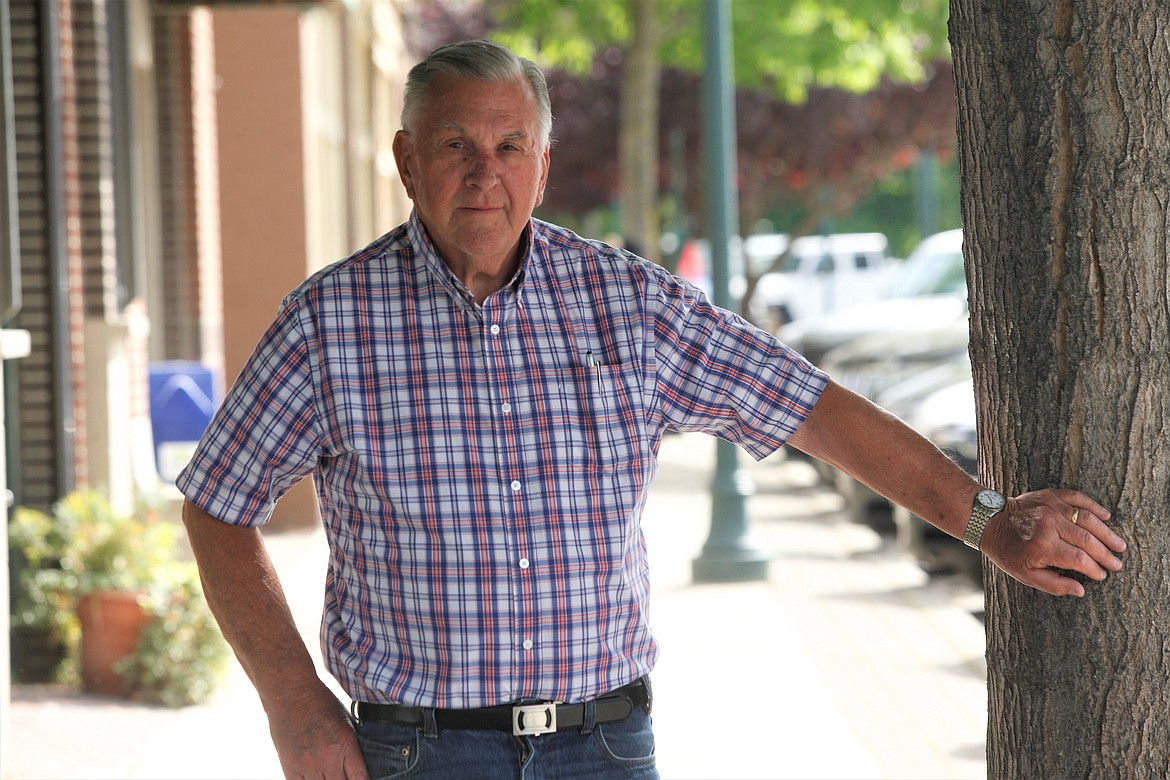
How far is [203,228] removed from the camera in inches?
452

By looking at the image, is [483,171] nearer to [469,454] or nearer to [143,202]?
[469,454]

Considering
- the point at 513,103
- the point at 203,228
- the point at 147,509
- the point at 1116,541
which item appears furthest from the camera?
the point at 203,228

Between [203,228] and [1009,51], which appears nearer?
[1009,51]

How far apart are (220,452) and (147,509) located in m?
5.42

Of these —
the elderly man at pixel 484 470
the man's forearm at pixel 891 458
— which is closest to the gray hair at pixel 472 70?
the elderly man at pixel 484 470

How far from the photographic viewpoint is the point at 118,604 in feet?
21.4

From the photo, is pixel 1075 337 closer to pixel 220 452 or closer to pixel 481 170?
pixel 481 170

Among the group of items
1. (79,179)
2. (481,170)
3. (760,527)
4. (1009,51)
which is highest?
(79,179)

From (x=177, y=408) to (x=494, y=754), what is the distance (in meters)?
8.47

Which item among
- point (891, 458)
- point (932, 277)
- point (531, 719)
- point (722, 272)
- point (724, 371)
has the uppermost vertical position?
point (932, 277)

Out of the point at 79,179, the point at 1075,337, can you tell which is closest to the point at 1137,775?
the point at 1075,337

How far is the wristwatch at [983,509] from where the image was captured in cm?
272

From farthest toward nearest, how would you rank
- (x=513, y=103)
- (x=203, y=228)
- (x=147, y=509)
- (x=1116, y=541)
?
(x=203, y=228)
(x=147, y=509)
(x=513, y=103)
(x=1116, y=541)

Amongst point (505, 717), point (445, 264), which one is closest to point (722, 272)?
point (445, 264)
